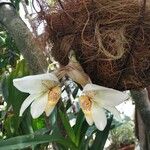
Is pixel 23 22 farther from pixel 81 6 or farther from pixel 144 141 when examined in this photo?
pixel 144 141

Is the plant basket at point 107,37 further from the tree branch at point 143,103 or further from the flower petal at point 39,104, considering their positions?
the tree branch at point 143,103

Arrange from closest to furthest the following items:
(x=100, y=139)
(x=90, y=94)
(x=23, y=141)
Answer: (x=90, y=94) < (x=23, y=141) < (x=100, y=139)

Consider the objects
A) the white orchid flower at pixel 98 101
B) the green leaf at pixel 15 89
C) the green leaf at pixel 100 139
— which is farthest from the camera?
the green leaf at pixel 15 89

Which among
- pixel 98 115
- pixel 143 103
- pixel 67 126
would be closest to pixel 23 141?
pixel 67 126

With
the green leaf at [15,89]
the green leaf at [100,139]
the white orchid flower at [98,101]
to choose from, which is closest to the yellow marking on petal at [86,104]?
the white orchid flower at [98,101]

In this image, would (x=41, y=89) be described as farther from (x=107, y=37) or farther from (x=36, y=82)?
(x=107, y=37)

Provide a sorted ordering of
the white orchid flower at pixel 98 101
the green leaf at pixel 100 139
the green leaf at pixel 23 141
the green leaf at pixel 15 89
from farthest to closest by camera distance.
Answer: the green leaf at pixel 15 89 → the green leaf at pixel 100 139 → the green leaf at pixel 23 141 → the white orchid flower at pixel 98 101
